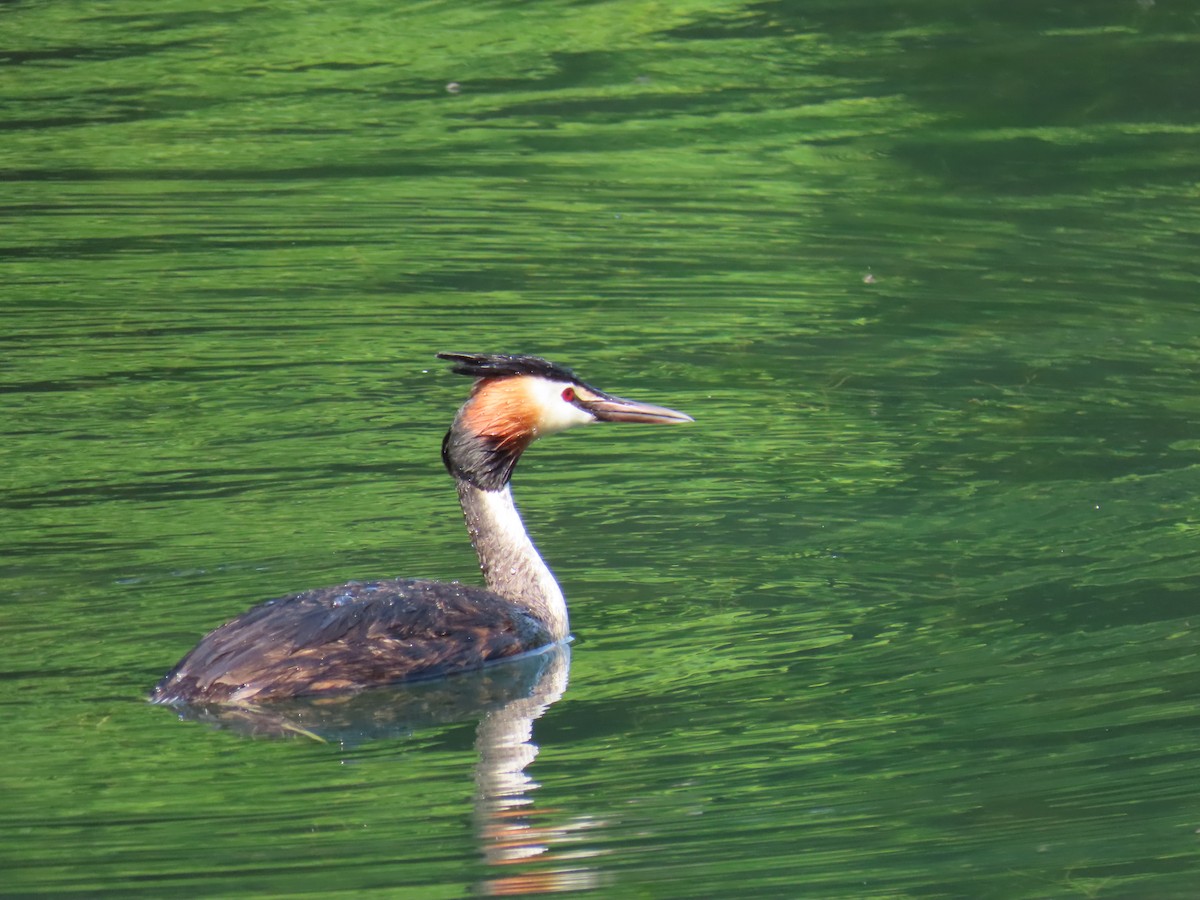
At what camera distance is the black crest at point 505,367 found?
7.75 meters

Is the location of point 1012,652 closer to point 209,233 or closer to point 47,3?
point 209,233

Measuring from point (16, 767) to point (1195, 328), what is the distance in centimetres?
730

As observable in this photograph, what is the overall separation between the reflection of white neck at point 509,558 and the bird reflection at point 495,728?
16cm

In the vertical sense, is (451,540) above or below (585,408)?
below

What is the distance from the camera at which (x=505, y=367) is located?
780 centimetres

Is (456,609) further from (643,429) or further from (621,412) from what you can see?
(643,429)

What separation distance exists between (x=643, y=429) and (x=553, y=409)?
93.6 inches

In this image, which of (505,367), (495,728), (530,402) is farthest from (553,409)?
(495,728)

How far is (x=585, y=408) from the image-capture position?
801 cm

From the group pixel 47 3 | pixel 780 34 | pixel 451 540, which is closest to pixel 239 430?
pixel 451 540

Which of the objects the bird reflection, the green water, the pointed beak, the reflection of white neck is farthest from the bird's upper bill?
the bird reflection

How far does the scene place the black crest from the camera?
7750 mm

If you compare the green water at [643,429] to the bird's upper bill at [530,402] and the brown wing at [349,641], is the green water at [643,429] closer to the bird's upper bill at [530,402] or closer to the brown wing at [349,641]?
the brown wing at [349,641]

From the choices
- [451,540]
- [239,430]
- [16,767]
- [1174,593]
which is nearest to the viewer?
[16,767]
